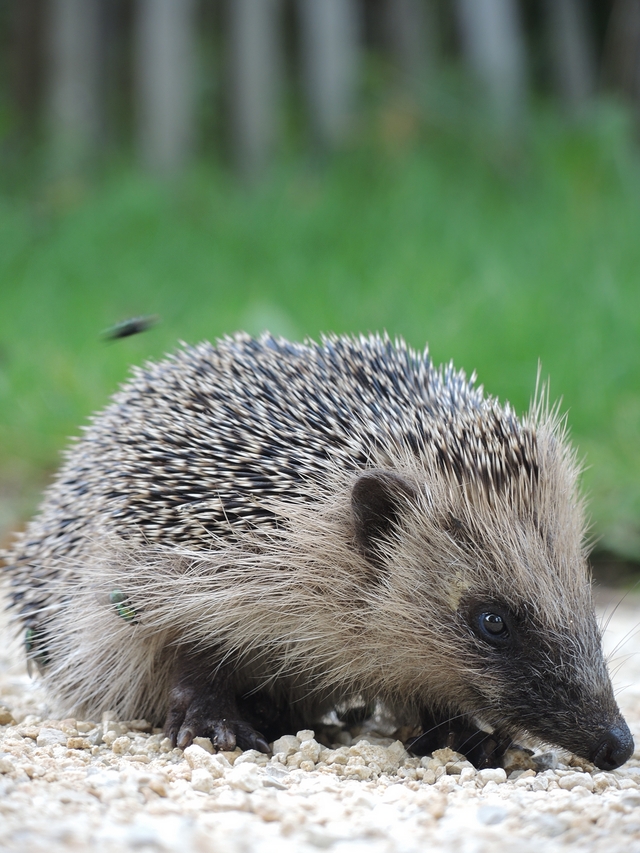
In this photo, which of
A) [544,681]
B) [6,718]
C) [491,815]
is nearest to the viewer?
[491,815]

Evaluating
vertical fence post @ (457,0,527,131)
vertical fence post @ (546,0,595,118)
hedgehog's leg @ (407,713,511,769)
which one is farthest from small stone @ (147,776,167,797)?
vertical fence post @ (546,0,595,118)

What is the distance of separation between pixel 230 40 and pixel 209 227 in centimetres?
237

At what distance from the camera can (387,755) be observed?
351 centimetres

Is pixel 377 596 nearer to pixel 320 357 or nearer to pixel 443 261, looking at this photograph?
pixel 320 357

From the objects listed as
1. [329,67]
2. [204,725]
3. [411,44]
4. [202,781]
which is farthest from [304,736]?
[411,44]

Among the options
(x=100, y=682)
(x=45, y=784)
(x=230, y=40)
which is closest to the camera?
(x=45, y=784)

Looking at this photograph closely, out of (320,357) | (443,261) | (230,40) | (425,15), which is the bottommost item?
(320,357)

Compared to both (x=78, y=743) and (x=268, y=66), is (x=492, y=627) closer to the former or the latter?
(x=78, y=743)

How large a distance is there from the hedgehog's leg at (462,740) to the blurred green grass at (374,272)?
302 centimetres

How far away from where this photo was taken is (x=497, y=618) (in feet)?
11.5

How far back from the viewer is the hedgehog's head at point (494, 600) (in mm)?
3373

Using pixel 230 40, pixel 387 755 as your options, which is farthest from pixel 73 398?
pixel 230 40

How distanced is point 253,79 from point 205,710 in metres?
8.72

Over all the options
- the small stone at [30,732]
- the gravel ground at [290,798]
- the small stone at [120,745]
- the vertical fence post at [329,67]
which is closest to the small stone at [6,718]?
the gravel ground at [290,798]
